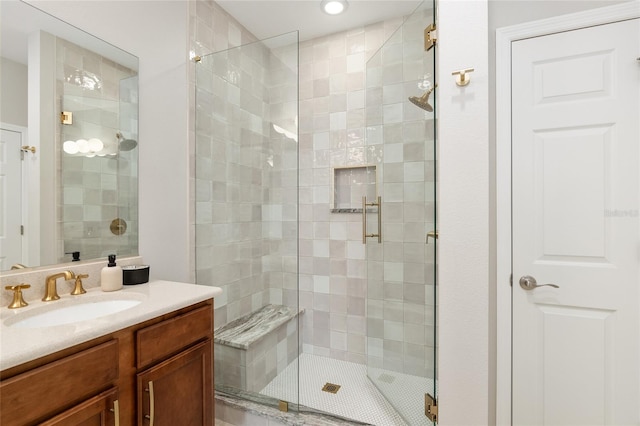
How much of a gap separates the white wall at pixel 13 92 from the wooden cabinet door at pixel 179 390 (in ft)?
3.81

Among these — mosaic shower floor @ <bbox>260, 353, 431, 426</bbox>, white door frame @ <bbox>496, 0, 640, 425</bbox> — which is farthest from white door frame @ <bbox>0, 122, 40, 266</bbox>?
white door frame @ <bbox>496, 0, 640, 425</bbox>

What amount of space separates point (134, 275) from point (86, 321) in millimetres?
558

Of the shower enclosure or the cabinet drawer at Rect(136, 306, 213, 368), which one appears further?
the shower enclosure

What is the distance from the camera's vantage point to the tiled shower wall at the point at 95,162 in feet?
4.44

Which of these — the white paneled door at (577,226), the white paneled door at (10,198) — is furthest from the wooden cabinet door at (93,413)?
the white paneled door at (577,226)

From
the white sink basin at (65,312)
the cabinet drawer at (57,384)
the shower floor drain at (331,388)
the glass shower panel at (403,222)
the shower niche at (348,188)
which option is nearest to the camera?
the cabinet drawer at (57,384)

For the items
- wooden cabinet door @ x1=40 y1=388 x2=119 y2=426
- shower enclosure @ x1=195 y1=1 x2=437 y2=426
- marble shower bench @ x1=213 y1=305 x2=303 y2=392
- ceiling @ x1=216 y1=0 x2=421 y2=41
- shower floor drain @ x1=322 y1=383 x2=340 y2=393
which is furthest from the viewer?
ceiling @ x1=216 y1=0 x2=421 y2=41

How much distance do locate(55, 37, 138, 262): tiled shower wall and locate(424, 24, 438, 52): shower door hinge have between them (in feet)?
5.41

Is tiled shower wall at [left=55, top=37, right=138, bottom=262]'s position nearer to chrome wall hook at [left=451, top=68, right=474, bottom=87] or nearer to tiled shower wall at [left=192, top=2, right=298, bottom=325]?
tiled shower wall at [left=192, top=2, right=298, bottom=325]

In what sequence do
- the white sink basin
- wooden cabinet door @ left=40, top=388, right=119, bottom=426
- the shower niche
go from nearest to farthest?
1. wooden cabinet door @ left=40, top=388, right=119, bottom=426
2. the white sink basin
3. the shower niche

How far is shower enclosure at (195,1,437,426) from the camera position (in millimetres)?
1649

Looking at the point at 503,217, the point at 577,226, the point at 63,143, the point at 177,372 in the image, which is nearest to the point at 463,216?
the point at 503,217

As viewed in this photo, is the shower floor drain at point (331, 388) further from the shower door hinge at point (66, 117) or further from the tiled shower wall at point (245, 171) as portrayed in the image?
the shower door hinge at point (66, 117)

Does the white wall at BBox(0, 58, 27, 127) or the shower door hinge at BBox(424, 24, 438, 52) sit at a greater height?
the shower door hinge at BBox(424, 24, 438, 52)
